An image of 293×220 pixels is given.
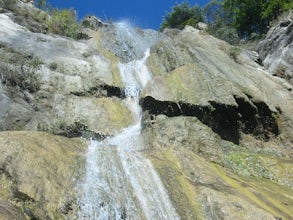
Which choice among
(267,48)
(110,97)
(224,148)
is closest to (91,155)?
(224,148)

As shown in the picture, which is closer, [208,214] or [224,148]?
[208,214]

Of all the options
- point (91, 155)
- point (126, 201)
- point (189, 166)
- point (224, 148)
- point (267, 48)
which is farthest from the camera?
point (267, 48)

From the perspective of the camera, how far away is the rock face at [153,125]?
33.9 feet

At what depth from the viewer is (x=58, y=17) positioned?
29.9 metres

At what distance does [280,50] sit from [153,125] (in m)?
12.3

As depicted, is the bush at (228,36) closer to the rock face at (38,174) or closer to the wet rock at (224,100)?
the wet rock at (224,100)

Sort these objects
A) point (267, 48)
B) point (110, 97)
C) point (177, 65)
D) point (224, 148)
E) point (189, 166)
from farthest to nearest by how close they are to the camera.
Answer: point (267, 48)
point (177, 65)
point (110, 97)
point (224, 148)
point (189, 166)

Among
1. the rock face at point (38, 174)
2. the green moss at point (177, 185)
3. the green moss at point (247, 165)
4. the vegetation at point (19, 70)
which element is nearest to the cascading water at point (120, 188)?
the green moss at point (177, 185)

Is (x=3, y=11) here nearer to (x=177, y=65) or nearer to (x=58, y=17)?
(x=58, y=17)

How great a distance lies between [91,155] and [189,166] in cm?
298

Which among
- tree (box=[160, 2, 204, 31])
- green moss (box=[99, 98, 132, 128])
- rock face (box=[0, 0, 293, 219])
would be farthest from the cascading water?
tree (box=[160, 2, 204, 31])

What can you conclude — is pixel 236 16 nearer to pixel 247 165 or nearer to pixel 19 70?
pixel 19 70

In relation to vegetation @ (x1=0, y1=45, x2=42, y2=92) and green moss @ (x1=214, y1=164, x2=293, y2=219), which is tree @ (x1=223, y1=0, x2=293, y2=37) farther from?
green moss @ (x1=214, y1=164, x2=293, y2=219)

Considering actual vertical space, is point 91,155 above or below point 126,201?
above
